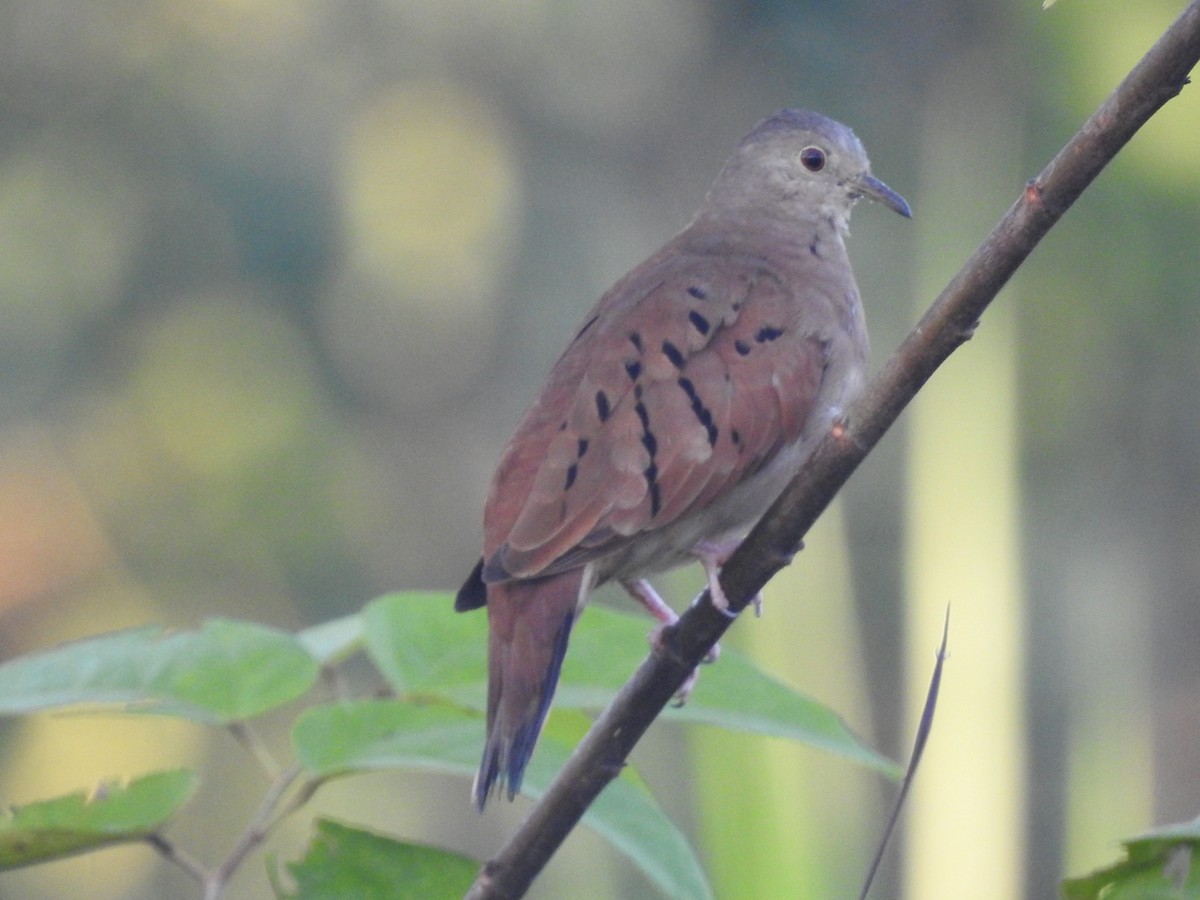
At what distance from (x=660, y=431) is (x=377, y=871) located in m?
0.77

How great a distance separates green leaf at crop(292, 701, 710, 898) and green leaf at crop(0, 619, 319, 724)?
2.3 inches

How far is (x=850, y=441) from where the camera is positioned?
3.76 feet

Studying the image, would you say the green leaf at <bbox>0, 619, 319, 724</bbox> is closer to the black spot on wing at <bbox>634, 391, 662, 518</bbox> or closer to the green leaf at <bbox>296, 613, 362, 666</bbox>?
the green leaf at <bbox>296, 613, 362, 666</bbox>

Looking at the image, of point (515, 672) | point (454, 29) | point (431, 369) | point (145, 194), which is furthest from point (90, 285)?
point (515, 672)

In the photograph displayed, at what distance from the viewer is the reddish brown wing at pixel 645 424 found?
1.76 metres

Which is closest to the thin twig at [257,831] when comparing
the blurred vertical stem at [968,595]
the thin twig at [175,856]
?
the thin twig at [175,856]

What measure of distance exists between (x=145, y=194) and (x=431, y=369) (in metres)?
1.96

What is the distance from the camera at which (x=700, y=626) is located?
1311 millimetres

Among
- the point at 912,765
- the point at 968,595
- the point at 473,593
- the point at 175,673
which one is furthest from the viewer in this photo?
the point at 968,595

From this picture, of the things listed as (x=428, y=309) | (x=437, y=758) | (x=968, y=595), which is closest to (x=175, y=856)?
(x=437, y=758)

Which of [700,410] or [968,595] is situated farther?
[968,595]

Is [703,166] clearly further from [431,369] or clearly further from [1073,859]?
[1073,859]

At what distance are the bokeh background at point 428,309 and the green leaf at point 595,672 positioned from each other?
444 centimetres

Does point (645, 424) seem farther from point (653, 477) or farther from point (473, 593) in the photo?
point (473, 593)
